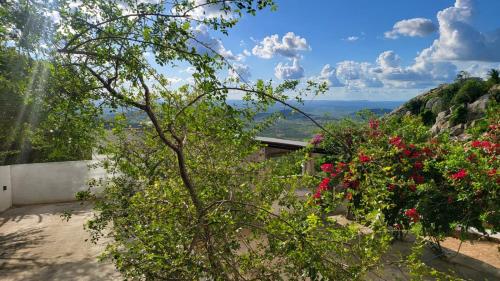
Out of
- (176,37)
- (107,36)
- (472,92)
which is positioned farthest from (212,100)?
(472,92)

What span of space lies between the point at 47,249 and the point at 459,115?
109ft

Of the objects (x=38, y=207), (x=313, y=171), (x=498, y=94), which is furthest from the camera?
(x=498, y=94)

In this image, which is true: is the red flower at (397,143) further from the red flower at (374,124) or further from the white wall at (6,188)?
the white wall at (6,188)

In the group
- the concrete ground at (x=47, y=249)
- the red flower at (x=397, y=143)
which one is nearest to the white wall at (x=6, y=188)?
the concrete ground at (x=47, y=249)

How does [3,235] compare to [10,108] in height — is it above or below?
below

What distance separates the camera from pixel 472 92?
34531mm

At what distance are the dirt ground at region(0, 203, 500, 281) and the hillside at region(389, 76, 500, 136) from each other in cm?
2277

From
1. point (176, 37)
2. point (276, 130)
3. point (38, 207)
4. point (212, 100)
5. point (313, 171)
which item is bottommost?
point (38, 207)

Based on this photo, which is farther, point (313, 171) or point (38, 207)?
point (38, 207)

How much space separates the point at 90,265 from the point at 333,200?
17.0 ft

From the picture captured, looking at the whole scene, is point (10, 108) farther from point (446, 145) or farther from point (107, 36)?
point (446, 145)

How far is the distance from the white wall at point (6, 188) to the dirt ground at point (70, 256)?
1.41 meters

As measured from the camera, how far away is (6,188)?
10758mm

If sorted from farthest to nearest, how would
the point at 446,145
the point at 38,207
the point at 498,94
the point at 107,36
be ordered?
1. the point at 498,94
2. the point at 38,207
3. the point at 446,145
4. the point at 107,36
